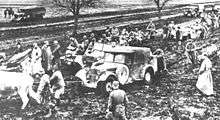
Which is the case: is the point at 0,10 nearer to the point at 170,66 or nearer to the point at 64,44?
the point at 64,44

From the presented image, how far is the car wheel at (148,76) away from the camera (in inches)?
579

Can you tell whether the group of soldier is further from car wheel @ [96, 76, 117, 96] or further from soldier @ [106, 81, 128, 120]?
car wheel @ [96, 76, 117, 96]

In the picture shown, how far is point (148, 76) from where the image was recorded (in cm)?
1488

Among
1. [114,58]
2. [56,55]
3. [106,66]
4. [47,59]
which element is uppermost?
[114,58]

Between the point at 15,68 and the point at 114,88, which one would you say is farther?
the point at 15,68

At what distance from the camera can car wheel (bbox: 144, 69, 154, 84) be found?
579 inches

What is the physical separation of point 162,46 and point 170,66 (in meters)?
4.45

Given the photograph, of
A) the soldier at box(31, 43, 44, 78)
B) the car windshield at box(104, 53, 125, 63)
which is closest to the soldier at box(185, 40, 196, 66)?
the car windshield at box(104, 53, 125, 63)

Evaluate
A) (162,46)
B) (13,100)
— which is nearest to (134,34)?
(162,46)

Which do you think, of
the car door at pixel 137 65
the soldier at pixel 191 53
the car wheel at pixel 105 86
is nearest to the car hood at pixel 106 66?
the car wheel at pixel 105 86

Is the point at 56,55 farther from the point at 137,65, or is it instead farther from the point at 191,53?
the point at 191,53

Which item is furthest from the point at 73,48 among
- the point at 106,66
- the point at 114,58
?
the point at 106,66

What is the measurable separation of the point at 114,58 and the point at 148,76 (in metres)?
1.62

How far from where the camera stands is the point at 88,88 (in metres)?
13.8
